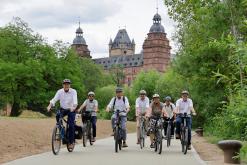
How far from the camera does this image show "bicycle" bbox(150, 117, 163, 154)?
618 inches

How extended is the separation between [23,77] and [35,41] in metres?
8.10

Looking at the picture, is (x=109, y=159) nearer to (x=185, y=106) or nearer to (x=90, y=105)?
(x=185, y=106)

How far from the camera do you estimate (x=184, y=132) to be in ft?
52.9

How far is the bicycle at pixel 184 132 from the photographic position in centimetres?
1586

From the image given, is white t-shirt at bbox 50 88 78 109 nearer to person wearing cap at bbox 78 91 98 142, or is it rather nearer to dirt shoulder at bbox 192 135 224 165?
dirt shoulder at bbox 192 135 224 165

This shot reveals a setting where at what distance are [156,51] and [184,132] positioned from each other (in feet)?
533

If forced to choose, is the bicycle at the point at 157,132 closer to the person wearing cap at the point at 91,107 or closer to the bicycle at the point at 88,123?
the bicycle at the point at 88,123

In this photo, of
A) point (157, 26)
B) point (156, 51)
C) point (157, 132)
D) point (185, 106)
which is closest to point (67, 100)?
point (157, 132)

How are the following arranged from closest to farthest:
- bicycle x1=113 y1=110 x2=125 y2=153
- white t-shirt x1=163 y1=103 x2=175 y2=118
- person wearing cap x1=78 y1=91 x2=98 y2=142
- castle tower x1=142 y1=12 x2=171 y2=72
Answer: bicycle x1=113 y1=110 x2=125 y2=153
person wearing cap x1=78 y1=91 x2=98 y2=142
white t-shirt x1=163 y1=103 x2=175 y2=118
castle tower x1=142 y1=12 x2=171 y2=72

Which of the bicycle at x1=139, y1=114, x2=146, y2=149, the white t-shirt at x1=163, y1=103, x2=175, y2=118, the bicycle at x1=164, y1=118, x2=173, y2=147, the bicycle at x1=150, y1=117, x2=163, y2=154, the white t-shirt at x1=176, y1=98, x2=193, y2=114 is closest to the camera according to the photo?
the bicycle at x1=150, y1=117, x2=163, y2=154

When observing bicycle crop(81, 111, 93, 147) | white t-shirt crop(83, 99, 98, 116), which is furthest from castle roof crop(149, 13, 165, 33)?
bicycle crop(81, 111, 93, 147)

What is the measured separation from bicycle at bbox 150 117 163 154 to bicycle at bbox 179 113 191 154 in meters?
0.64

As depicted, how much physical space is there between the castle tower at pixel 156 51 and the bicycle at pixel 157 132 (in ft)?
521

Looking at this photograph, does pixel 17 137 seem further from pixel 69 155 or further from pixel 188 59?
pixel 188 59
